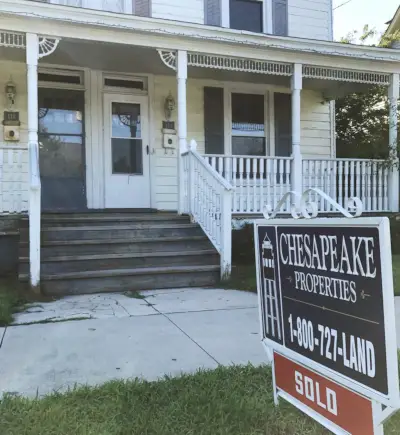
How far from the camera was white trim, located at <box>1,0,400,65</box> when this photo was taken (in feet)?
20.5

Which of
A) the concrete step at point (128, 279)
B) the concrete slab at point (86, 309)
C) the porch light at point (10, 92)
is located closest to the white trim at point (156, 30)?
the porch light at point (10, 92)

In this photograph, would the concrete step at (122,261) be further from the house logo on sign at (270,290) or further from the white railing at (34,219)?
→ the house logo on sign at (270,290)

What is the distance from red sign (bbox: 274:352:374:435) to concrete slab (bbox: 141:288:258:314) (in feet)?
7.83

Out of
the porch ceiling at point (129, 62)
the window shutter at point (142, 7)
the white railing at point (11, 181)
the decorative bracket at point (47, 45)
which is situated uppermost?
the window shutter at point (142, 7)

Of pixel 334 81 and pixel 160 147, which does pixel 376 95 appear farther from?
pixel 160 147

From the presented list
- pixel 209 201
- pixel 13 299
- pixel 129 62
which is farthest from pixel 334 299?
pixel 129 62

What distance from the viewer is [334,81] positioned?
346 inches

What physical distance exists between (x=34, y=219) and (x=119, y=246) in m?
1.17

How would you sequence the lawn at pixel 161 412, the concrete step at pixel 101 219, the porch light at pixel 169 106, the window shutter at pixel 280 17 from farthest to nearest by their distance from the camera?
the window shutter at pixel 280 17, the porch light at pixel 169 106, the concrete step at pixel 101 219, the lawn at pixel 161 412

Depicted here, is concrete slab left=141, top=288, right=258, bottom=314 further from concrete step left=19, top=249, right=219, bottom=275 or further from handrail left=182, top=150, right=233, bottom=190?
handrail left=182, top=150, right=233, bottom=190

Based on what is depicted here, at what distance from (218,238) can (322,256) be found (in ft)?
14.2

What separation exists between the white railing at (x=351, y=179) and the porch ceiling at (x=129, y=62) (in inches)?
68.0

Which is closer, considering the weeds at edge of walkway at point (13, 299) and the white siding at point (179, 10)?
the weeds at edge of walkway at point (13, 299)

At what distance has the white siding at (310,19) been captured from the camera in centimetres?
936
